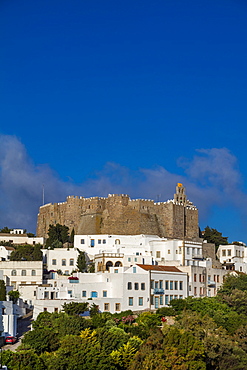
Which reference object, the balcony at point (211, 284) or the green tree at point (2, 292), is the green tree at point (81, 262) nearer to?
the balcony at point (211, 284)

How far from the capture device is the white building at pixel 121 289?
176ft

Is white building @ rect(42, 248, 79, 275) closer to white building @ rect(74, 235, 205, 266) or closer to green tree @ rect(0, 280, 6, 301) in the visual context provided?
white building @ rect(74, 235, 205, 266)

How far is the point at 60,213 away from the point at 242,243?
70.5 ft

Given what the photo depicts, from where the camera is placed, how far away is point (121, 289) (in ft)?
177

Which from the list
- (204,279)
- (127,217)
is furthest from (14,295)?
(127,217)

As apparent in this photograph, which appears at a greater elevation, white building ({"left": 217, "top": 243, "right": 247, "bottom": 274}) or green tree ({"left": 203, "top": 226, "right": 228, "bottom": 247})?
green tree ({"left": 203, "top": 226, "right": 228, "bottom": 247})

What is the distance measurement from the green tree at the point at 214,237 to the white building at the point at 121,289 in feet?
70.0

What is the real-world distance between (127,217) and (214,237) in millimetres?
11196

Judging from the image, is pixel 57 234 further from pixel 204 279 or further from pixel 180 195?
pixel 204 279

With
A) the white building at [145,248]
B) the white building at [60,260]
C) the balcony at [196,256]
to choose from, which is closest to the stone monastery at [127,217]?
the white building at [145,248]

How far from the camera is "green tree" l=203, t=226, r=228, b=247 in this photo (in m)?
77.6

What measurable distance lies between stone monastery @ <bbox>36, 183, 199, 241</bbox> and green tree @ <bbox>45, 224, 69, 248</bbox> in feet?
5.90

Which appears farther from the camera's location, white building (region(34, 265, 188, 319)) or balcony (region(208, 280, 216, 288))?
balcony (region(208, 280, 216, 288))

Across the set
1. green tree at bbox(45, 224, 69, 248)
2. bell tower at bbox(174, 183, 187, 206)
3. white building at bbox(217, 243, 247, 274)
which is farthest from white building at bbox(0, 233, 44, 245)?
white building at bbox(217, 243, 247, 274)
